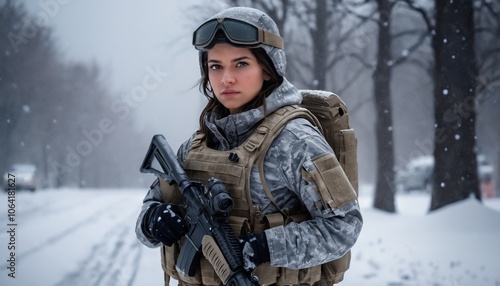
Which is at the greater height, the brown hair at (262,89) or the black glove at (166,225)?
the brown hair at (262,89)

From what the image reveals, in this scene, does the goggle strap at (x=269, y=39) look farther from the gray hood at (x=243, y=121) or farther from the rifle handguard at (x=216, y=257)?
the rifle handguard at (x=216, y=257)

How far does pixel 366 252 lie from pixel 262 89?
4516mm

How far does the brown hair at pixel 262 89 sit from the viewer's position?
1814 millimetres

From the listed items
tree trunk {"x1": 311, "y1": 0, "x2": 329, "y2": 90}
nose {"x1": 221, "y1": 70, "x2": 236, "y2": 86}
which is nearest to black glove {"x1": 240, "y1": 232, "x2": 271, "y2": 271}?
nose {"x1": 221, "y1": 70, "x2": 236, "y2": 86}

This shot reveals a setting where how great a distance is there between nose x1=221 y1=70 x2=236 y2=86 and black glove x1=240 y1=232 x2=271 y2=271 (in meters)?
0.63

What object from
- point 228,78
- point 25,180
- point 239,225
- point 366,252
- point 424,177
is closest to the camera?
point 239,225

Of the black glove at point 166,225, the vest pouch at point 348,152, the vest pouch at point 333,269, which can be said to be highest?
the vest pouch at point 348,152

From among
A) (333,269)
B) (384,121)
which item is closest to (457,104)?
(384,121)

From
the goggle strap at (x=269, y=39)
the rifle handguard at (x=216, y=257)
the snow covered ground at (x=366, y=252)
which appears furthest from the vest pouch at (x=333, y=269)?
the snow covered ground at (x=366, y=252)

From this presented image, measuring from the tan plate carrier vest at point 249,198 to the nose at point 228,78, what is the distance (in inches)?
8.5

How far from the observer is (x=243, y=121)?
179 cm

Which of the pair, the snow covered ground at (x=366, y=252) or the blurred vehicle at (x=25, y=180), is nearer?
the snow covered ground at (x=366, y=252)

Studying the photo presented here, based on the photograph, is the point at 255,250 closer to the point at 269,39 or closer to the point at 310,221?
the point at 310,221

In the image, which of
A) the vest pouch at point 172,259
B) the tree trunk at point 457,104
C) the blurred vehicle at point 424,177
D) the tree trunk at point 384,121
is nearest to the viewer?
the vest pouch at point 172,259
